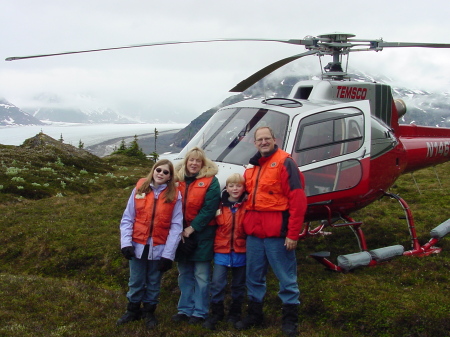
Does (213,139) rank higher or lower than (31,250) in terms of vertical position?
higher

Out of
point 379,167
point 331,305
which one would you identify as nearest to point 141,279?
point 331,305

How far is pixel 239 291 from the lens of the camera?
5387 mm

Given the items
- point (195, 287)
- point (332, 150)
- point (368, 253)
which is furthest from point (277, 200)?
point (368, 253)

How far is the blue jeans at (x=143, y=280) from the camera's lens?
211 inches

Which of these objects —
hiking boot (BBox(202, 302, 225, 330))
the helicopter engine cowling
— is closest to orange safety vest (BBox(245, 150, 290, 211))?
hiking boot (BBox(202, 302, 225, 330))

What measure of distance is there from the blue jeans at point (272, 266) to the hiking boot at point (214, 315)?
459mm

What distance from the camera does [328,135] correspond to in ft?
22.6

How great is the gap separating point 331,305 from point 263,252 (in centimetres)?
151

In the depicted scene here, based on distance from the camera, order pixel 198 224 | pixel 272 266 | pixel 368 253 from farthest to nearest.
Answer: pixel 368 253, pixel 198 224, pixel 272 266

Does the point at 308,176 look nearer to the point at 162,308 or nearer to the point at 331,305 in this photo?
the point at 331,305

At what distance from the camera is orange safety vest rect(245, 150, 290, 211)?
4984 mm

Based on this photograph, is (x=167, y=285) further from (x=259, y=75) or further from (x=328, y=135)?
(x=259, y=75)

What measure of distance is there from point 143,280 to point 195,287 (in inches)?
26.7

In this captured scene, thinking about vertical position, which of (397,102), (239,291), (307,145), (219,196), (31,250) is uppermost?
(397,102)
